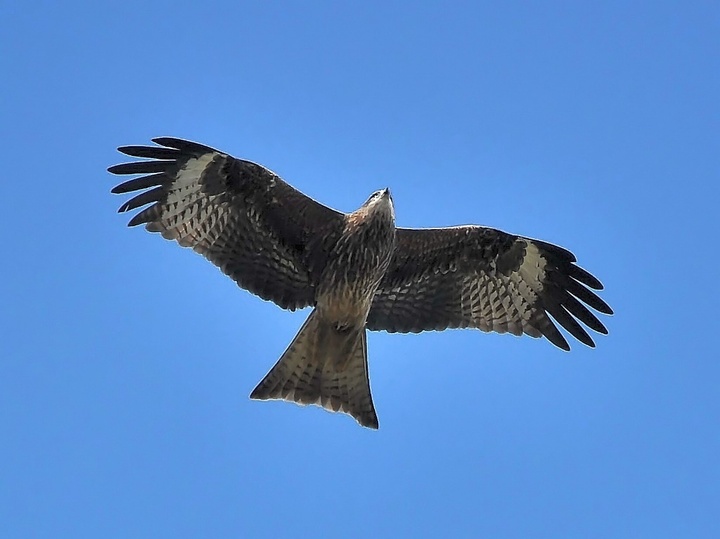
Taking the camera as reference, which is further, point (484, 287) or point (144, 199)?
point (484, 287)

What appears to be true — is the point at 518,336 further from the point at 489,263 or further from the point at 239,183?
the point at 239,183

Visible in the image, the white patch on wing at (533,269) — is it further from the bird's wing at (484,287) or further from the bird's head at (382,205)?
the bird's head at (382,205)

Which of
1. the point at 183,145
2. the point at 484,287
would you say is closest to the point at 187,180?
the point at 183,145

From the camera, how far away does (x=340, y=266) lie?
968cm

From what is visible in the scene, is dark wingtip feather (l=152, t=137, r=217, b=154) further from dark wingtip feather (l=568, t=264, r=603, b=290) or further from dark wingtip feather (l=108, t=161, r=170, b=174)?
dark wingtip feather (l=568, t=264, r=603, b=290)

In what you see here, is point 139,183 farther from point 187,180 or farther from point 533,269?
point 533,269

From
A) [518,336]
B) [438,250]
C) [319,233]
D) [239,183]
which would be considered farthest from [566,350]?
[239,183]

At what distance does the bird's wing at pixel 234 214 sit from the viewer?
9.63 m

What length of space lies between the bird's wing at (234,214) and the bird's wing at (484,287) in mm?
814

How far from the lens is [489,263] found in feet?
33.7

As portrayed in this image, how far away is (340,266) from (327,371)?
0.91 meters

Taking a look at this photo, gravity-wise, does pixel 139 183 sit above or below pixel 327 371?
above

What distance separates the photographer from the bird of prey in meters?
9.59

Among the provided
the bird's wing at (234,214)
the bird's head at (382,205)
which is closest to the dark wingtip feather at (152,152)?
the bird's wing at (234,214)
